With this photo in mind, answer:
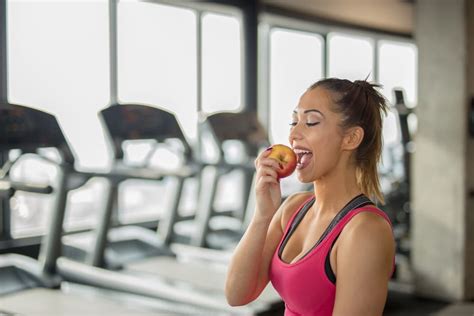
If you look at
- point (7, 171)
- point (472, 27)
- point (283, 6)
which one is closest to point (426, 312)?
point (472, 27)

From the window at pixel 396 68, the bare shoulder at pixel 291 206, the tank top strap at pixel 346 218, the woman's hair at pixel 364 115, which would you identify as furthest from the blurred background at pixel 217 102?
the tank top strap at pixel 346 218

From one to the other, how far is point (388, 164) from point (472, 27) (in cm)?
281

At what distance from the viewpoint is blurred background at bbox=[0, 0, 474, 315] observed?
423cm

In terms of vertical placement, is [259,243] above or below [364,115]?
below

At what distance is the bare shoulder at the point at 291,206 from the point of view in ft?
4.81

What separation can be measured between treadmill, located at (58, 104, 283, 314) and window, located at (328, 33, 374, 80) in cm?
371

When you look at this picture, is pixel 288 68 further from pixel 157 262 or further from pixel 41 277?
pixel 41 277

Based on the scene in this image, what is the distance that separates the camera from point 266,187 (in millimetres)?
1286

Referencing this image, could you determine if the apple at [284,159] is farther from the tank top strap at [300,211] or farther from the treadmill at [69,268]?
the treadmill at [69,268]

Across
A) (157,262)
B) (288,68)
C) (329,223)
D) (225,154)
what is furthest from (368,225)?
(288,68)

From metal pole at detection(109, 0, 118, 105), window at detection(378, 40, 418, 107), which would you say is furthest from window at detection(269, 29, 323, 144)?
metal pole at detection(109, 0, 118, 105)

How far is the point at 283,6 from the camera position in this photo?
7.10 metres

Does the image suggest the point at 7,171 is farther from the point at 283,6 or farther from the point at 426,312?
the point at 283,6

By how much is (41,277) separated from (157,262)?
1.05 metres
